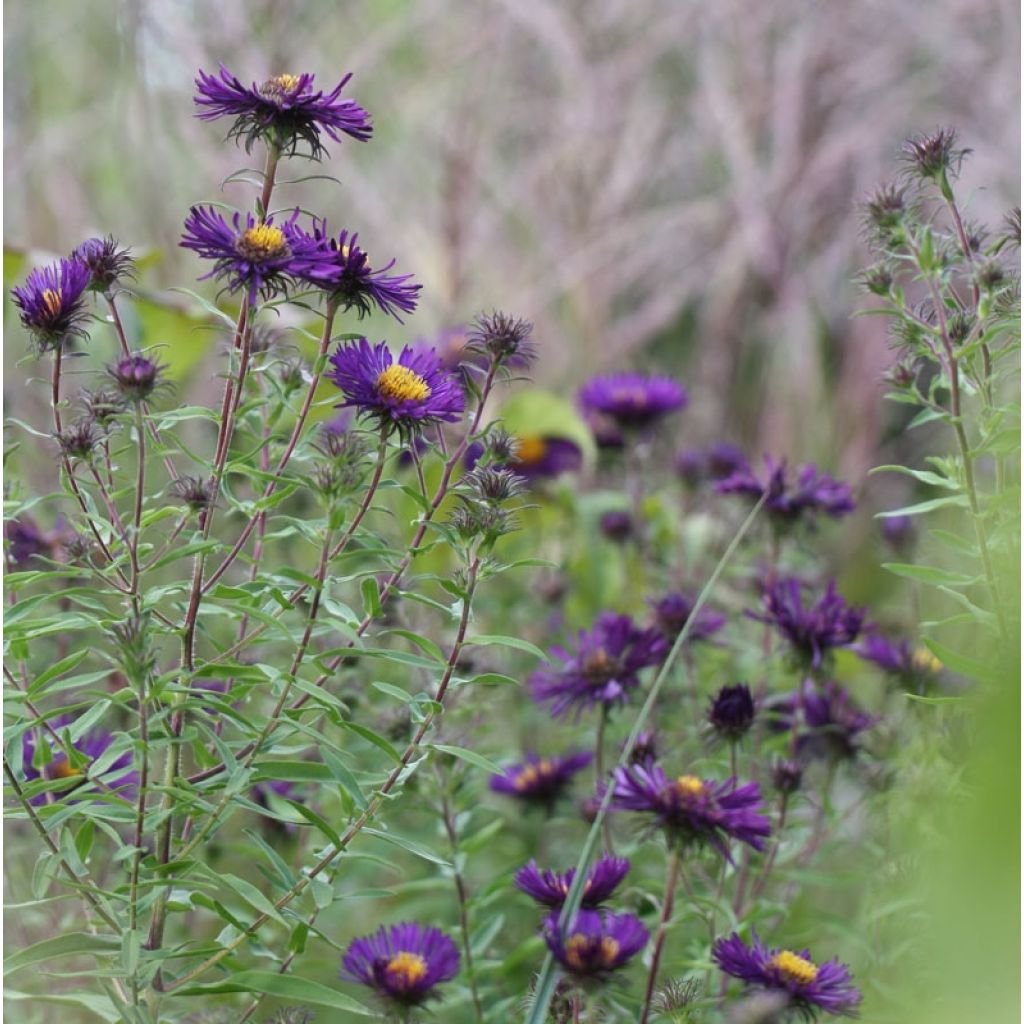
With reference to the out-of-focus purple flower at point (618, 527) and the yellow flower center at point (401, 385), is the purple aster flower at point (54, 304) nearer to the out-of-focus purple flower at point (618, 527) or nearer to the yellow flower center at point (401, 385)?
the yellow flower center at point (401, 385)

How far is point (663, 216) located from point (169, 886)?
207cm

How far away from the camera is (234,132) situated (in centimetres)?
62

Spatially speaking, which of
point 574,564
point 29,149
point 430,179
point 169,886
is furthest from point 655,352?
point 169,886

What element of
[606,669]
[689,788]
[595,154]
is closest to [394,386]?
[689,788]

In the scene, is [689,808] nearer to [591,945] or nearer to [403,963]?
[591,945]

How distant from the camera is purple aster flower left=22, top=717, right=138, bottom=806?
0.64 m

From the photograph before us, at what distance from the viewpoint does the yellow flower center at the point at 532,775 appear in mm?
1015

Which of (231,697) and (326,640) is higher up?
(326,640)

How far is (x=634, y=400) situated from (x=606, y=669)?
18.2 inches

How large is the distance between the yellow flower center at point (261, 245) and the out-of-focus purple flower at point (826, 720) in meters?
0.56

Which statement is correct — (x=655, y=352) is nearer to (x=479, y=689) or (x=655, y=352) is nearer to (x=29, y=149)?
(x=29, y=149)

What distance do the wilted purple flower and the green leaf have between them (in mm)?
308

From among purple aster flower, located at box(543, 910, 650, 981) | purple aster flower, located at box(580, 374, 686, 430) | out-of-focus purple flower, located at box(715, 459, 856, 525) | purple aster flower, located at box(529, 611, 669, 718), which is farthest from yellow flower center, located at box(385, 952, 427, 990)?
purple aster flower, located at box(580, 374, 686, 430)

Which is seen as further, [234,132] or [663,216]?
[663,216]
